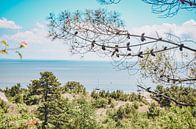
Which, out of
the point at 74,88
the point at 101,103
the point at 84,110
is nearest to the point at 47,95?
the point at 84,110

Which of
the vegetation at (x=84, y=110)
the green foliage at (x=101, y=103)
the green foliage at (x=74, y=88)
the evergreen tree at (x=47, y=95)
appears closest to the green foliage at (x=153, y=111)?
the vegetation at (x=84, y=110)

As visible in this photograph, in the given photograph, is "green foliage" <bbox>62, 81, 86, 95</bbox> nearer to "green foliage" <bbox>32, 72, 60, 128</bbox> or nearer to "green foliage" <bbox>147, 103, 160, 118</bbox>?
"green foliage" <bbox>147, 103, 160, 118</bbox>

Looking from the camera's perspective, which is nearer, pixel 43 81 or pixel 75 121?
pixel 75 121

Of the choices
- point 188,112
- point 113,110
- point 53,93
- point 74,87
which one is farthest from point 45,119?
point 74,87

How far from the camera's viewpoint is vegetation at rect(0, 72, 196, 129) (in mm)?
8859

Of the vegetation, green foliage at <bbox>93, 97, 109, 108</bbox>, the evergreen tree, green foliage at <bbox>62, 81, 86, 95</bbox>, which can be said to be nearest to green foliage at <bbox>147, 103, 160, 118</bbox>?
the vegetation

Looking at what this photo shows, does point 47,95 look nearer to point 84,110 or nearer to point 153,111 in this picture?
point 84,110

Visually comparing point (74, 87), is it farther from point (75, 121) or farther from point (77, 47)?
point (77, 47)

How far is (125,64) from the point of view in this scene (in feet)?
12.8

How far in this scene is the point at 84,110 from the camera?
1894 cm

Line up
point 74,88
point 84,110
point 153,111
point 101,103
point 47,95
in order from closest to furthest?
point 84,110 → point 47,95 → point 153,111 → point 101,103 → point 74,88

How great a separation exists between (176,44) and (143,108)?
26.2 meters

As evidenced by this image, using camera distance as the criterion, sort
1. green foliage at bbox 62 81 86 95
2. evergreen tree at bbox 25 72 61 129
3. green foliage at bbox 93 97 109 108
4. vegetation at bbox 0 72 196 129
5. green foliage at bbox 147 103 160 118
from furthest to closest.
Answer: green foliage at bbox 62 81 86 95, green foliage at bbox 93 97 109 108, green foliage at bbox 147 103 160 118, evergreen tree at bbox 25 72 61 129, vegetation at bbox 0 72 196 129

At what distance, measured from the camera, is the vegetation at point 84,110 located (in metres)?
8.86
